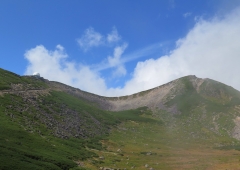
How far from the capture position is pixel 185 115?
159 m

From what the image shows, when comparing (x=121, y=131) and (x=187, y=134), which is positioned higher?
(x=121, y=131)

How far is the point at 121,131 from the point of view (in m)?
113

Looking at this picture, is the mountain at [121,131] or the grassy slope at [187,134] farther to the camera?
the grassy slope at [187,134]

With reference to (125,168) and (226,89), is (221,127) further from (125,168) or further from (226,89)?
(125,168)

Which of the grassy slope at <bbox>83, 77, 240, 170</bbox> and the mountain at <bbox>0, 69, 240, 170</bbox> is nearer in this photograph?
the mountain at <bbox>0, 69, 240, 170</bbox>

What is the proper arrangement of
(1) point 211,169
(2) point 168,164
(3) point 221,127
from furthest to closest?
(3) point 221,127 < (2) point 168,164 < (1) point 211,169

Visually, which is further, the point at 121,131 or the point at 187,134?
the point at 187,134

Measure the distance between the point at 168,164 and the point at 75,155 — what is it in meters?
26.1

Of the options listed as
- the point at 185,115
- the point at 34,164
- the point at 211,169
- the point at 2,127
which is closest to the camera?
the point at 34,164

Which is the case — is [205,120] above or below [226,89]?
below

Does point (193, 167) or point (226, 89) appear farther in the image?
point (226, 89)

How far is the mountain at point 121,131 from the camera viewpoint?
155 ft

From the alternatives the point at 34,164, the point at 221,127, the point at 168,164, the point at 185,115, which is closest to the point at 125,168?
the point at 168,164

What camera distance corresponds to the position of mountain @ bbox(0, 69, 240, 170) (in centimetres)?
4724
